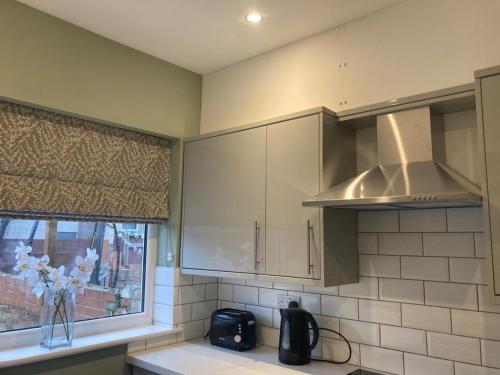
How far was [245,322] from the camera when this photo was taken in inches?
89.1

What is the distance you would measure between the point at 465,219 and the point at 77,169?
1891 mm

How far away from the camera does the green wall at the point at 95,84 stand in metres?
1.89

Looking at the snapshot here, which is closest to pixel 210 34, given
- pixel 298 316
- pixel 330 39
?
pixel 330 39

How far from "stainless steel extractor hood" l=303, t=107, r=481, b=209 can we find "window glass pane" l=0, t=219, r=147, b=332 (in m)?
1.29

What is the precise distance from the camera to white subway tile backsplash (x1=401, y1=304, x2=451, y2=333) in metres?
1.73

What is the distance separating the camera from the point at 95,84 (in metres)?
2.19

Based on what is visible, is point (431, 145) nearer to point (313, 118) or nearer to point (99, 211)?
point (313, 118)

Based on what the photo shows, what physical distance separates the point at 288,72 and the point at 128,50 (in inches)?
37.5

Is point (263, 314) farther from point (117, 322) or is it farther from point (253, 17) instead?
point (253, 17)

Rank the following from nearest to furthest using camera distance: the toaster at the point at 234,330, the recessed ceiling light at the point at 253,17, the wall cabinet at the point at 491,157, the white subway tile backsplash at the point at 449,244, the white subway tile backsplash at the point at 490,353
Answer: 1. the wall cabinet at the point at 491,157
2. the white subway tile backsplash at the point at 490,353
3. the white subway tile backsplash at the point at 449,244
4. the recessed ceiling light at the point at 253,17
5. the toaster at the point at 234,330

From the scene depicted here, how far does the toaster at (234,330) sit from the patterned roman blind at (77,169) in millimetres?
721

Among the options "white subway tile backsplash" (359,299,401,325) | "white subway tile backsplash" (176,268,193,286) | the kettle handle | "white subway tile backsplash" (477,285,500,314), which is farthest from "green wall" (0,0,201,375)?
"white subway tile backsplash" (477,285,500,314)

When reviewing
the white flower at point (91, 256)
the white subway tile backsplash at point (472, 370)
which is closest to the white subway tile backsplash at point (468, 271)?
the white subway tile backsplash at point (472, 370)

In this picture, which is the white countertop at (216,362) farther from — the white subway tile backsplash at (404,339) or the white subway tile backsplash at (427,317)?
the white subway tile backsplash at (427,317)
